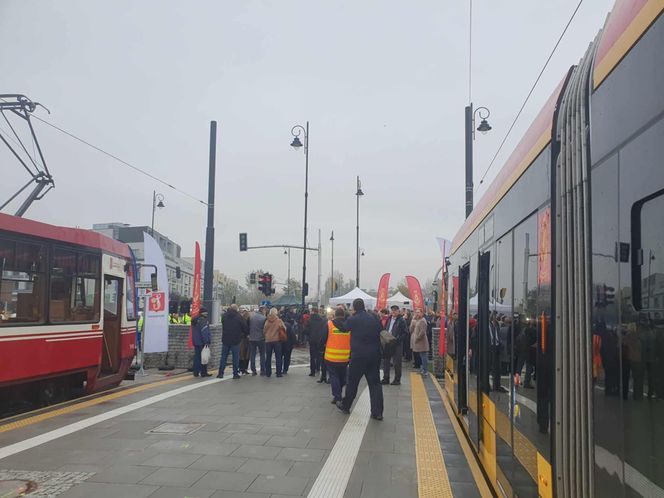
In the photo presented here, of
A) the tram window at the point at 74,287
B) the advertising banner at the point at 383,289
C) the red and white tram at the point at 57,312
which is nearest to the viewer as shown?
the red and white tram at the point at 57,312

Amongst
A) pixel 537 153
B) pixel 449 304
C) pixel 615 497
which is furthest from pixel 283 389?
pixel 615 497

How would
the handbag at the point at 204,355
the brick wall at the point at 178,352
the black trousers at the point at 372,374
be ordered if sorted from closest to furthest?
the black trousers at the point at 372,374
the handbag at the point at 204,355
the brick wall at the point at 178,352

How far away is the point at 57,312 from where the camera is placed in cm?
842

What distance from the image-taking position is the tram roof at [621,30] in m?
2.12

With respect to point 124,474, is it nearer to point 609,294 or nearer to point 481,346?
point 481,346

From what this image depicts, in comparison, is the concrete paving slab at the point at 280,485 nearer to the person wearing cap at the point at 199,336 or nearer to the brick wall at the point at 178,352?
the person wearing cap at the point at 199,336

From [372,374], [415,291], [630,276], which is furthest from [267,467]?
[415,291]

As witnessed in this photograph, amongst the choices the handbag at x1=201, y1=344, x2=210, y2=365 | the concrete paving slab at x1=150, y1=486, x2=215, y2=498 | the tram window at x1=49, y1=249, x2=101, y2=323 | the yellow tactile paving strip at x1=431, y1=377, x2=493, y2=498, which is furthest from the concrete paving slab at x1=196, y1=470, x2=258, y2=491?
the handbag at x1=201, y1=344, x2=210, y2=365

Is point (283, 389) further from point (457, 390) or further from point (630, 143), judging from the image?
point (630, 143)

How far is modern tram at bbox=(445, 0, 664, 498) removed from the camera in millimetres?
1989

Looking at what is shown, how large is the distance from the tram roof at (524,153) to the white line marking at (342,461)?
9.79 ft

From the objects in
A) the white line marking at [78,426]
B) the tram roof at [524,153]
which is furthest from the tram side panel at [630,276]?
the white line marking at [78,426]

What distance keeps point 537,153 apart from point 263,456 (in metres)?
4.29

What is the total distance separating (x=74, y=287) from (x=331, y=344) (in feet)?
14.4
